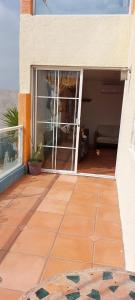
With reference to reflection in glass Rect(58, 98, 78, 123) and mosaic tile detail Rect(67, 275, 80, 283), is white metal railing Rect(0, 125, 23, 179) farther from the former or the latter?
mosaic tile detail Rect(67, 275, 80, 283)

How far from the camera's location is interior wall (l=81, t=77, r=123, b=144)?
8.42 m

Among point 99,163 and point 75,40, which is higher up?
point 75,40

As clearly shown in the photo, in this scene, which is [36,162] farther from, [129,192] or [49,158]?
[129,192]

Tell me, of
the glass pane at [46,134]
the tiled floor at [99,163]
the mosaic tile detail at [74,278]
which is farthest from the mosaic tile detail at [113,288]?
the tiled floor at [99,163]

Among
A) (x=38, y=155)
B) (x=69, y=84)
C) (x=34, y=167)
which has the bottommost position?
(x=34, y=167)

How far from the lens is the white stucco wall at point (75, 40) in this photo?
4.31 metres

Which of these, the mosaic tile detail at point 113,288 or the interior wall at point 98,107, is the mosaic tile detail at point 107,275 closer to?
the mosaic tile detail at point 113,288

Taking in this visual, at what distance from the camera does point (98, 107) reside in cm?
859

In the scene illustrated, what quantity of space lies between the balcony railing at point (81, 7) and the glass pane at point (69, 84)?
1.11 metres

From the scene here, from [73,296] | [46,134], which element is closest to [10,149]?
[46,134]

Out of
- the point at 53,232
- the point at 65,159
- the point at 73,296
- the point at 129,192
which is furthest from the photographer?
the point at 65,159

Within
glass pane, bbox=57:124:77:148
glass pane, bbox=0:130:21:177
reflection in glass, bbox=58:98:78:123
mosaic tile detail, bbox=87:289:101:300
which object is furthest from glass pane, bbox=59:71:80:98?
mosaic tile detail, bbox=87:289:101:300

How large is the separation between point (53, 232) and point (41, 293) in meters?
1.70

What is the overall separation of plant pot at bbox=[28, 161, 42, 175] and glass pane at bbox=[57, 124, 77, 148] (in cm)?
63
